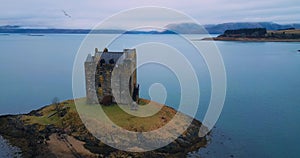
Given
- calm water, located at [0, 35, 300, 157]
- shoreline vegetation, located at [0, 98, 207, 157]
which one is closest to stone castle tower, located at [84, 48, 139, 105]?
shoreline vegetation, located at [0, 98, 207, 157]

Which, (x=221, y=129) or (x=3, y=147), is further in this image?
(x=221, y=129)

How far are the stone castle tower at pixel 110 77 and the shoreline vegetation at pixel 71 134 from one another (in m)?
1.35

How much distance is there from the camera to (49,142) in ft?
95.0

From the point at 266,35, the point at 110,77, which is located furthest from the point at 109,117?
the point at 266,35

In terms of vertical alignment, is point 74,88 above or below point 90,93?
below

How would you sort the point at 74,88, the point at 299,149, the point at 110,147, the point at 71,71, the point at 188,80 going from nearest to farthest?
the point at 110,147, the point at 299,149, the point at 74,88, the point at 188,80, the point at 71,71

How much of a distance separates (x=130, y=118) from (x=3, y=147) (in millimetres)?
13037

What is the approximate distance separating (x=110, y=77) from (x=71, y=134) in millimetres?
7855

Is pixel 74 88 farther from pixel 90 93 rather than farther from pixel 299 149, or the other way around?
pixel 299 149

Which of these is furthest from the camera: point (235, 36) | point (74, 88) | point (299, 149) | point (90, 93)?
point (235, 36)

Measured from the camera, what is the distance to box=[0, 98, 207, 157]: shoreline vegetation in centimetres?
2750

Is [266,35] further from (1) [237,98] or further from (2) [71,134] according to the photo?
(2) [71,134]

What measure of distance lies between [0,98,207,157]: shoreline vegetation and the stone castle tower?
135 centimetres

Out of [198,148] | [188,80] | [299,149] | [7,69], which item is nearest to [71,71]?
[7,69]
